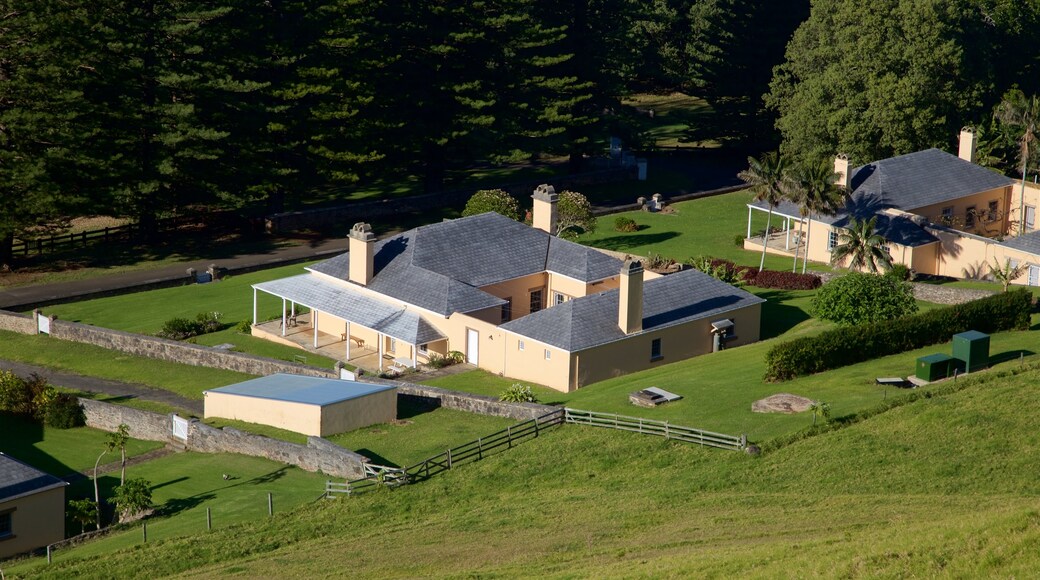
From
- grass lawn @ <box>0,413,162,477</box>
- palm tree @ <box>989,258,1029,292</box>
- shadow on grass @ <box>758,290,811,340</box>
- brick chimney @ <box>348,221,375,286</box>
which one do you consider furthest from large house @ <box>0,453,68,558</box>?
palm tree @ <box>989,258,1029,292</box>

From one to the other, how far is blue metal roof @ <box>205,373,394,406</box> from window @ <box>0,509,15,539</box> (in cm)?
1141

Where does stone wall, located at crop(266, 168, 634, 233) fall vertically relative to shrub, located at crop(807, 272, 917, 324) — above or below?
below

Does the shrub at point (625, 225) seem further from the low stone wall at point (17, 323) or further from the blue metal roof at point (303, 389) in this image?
the low stone wall at point (17, 323)

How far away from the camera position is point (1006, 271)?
68500 mm

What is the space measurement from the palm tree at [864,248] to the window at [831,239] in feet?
19.3

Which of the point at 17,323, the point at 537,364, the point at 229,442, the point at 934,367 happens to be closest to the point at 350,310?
the point at 537,364

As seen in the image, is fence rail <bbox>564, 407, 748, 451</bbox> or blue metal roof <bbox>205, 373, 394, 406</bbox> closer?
fence rail <bbox>564, 407, 748, 451</bbox>

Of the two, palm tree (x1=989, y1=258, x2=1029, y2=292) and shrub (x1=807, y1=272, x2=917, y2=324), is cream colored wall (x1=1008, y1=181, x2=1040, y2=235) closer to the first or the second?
palm tree (x1=989, y1=258, x2=1029, y2=292)

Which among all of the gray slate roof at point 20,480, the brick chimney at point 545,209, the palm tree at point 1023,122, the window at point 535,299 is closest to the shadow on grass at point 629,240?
the brick chimney at point 545,209

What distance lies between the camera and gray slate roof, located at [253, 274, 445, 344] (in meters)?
64.7

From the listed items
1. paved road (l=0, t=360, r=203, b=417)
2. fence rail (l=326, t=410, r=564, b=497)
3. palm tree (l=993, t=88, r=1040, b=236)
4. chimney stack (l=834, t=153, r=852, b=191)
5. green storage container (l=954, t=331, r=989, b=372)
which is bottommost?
paved road (l=0, t=360, r=203, b=417)

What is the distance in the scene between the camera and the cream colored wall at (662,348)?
60.6m

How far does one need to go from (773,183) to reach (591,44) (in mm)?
27369

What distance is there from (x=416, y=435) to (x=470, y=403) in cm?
303
